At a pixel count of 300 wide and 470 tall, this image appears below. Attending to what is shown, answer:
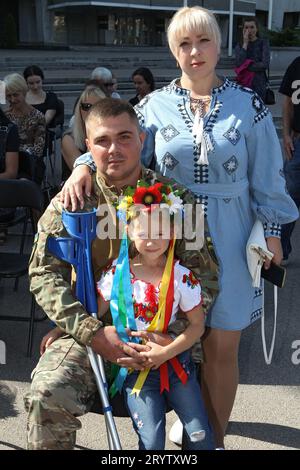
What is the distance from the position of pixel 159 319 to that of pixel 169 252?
25cm

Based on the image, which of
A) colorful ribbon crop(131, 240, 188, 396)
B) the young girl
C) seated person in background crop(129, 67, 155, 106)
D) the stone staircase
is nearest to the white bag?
the young girl

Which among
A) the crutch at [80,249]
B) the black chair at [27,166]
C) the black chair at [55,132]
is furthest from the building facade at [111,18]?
the crutch at [80,249]

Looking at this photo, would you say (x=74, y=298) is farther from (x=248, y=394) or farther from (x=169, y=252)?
(x=248, y=394)

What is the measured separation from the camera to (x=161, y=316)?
215 cm

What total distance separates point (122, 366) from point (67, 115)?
11.8 m

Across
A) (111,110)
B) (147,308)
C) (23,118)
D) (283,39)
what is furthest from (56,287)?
(283,39)

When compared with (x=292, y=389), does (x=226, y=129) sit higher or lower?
higher

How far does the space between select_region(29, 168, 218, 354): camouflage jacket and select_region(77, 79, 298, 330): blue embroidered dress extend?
0.37 ft

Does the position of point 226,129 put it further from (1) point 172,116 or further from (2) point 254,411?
(2) point 254,411

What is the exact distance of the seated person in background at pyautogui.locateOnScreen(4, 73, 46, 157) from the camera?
647 cm

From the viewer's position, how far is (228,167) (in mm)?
2363
